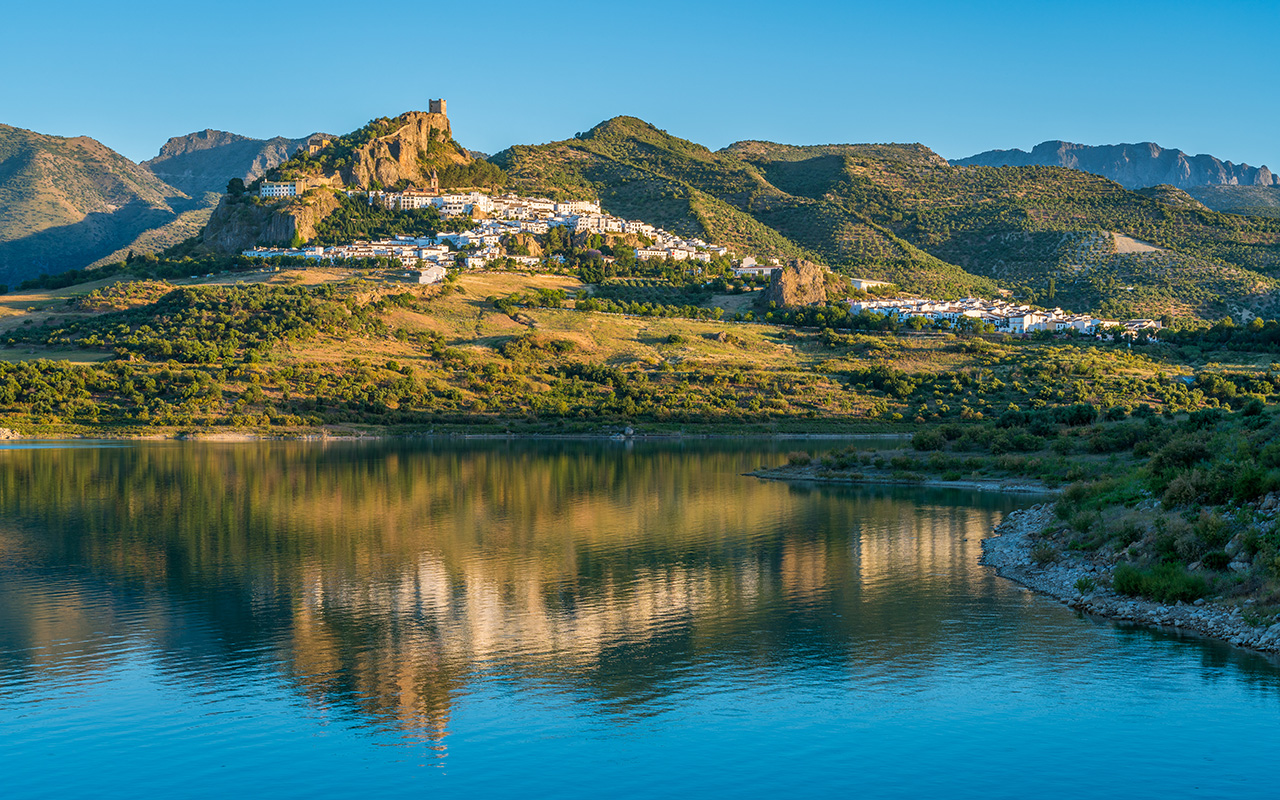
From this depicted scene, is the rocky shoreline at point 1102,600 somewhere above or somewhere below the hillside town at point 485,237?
below

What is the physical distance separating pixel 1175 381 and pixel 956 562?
68830 mm

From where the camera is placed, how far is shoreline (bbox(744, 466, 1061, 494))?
52.3 m

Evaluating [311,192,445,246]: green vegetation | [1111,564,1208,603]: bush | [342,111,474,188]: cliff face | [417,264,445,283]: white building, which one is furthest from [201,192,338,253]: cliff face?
[1111,564,1208,603]: bush

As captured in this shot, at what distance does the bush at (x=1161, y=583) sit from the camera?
2342 centimetres

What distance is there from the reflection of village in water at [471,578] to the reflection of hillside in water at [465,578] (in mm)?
99

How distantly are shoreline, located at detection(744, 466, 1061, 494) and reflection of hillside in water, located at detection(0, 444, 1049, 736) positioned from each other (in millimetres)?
4255

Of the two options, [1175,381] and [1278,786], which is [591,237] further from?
[1278,786]

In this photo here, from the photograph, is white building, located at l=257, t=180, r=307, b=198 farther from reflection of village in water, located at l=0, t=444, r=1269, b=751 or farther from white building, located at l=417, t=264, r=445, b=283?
reflection of village in water, located at l=0, t=444, r=1269, b=751

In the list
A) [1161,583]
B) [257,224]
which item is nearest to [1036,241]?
[257,224]

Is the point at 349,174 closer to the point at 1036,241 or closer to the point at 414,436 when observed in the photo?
the point at 414,436

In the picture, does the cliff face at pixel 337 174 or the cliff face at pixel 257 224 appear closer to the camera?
the cliff face at pixel 257 224

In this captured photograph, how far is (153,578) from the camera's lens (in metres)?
28.5

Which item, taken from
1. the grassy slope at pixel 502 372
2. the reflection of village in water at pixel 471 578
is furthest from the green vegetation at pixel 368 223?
the reflection of village in water at pixel 471 578

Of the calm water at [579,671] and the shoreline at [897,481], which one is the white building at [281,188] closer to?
the shoreline at [897,481]
